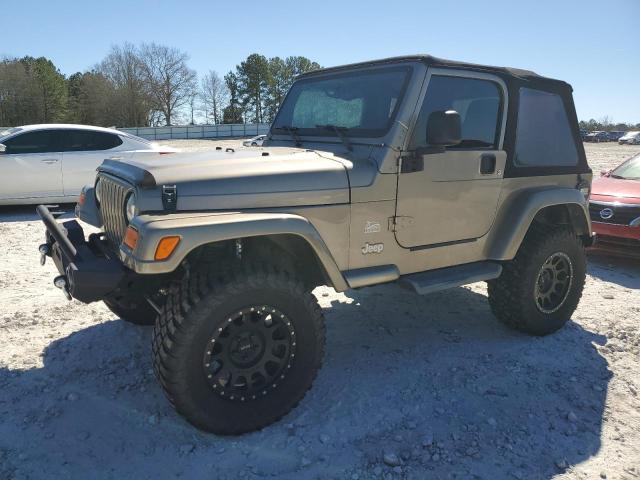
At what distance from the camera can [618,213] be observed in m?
6.31

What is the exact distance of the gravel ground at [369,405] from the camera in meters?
2.62

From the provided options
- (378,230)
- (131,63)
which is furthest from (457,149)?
(131,63)

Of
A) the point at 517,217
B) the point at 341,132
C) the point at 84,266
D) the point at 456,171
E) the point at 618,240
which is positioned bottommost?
the point at 618,240

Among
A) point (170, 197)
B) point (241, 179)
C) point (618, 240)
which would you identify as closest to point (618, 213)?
point (618, 240)

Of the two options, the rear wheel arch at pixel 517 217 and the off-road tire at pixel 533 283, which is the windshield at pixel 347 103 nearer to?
the rear wheel arch at pixel 517 217

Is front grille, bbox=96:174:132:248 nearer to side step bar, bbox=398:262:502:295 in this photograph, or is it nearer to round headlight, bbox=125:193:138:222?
round headlight, bbox=125:193:138:222

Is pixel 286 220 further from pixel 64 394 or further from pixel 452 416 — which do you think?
pixel 64 394

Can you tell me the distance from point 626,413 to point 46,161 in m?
8.80

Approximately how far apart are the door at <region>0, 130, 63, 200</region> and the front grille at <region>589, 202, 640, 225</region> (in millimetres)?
8357

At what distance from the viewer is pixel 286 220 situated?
2.68m

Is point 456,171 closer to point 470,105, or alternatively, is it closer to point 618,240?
point 470,105

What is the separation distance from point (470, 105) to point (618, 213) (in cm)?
384

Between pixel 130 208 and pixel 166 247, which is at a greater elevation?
pixel 130 208

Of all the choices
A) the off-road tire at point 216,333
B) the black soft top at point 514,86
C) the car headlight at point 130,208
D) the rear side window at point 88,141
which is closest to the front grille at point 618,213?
the black soft top at point 514,86
